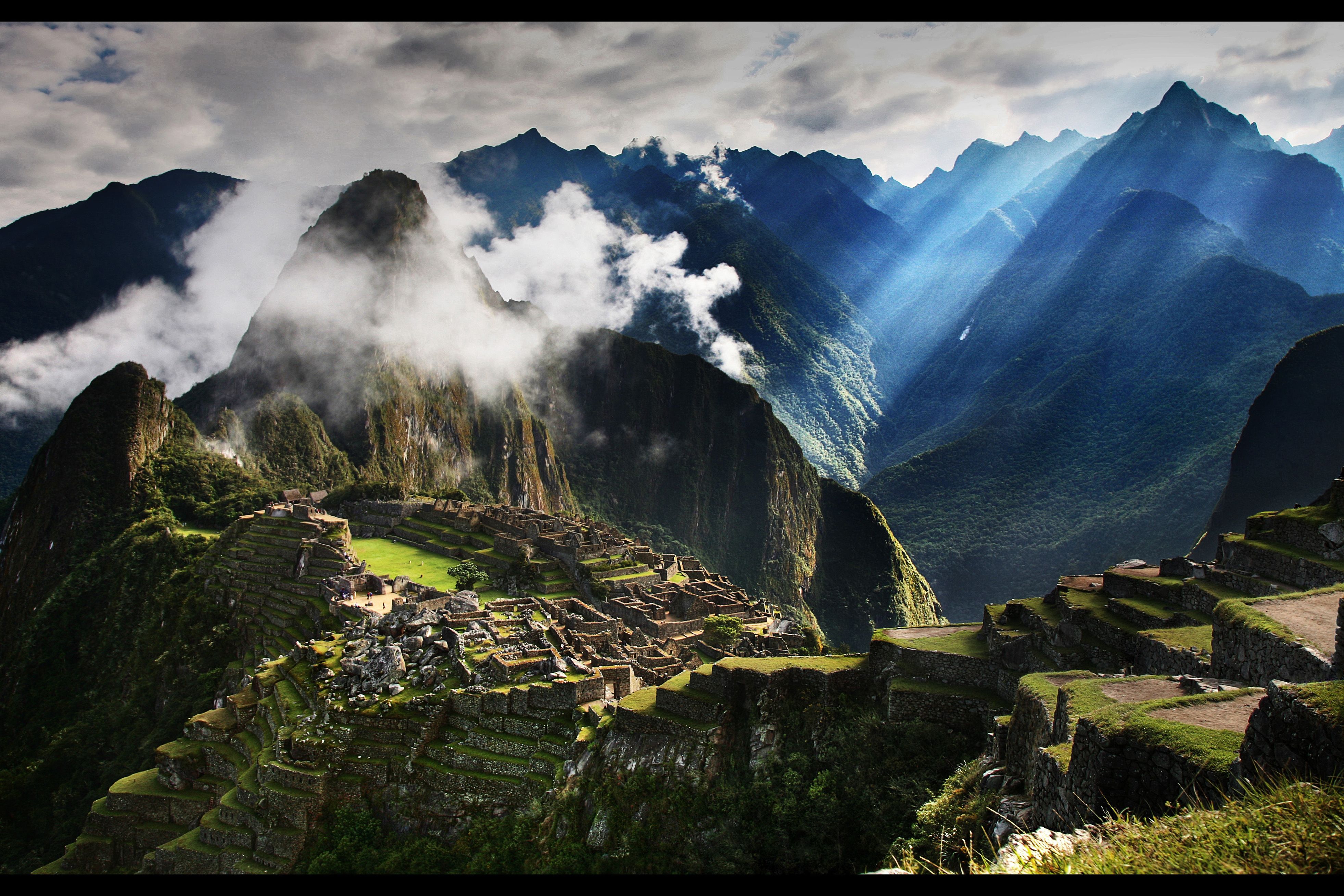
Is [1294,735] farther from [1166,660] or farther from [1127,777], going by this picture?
[1166,660]

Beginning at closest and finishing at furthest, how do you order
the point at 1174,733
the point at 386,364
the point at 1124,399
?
the point at 1174,733 < the point at 1124,399 < the point at 386,364

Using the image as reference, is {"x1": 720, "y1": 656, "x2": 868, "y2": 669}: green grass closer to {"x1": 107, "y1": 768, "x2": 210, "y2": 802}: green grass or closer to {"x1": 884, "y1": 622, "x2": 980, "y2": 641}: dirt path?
{"x1": 884, "y1": 622, "x2": 980, "y2": 641}: dirt path

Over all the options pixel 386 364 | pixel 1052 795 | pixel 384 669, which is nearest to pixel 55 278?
pixel 386 364

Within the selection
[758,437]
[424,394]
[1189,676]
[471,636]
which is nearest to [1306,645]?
[1189,676]

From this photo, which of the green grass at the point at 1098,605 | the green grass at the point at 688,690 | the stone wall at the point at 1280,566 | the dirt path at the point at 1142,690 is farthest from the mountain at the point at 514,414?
the dirt path at the point at 1142,690

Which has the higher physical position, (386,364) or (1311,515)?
(386,364)
